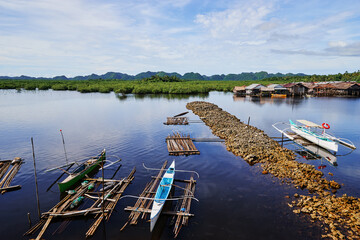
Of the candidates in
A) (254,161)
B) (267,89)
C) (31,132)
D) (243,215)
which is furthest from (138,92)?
(243,215)

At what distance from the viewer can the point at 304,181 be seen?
19.0 m

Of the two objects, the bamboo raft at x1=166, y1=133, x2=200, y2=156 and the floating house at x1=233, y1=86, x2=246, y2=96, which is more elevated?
the floating house at x1=233, y1=86, x2=246, y2=96

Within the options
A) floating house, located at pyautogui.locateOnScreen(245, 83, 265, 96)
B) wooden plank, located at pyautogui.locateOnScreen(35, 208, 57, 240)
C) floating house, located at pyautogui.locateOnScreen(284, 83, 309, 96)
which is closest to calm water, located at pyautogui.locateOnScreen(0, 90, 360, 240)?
wooden plank, located at pyautogui.locateOnScreen(35, 208, 57, 240)

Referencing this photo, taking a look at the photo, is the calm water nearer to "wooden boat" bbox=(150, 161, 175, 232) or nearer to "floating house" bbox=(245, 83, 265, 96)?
"wooden boat" bbox=(150, 161, 175, 232)

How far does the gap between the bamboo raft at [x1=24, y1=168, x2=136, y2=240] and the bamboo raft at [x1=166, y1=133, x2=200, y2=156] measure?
31.1 ft

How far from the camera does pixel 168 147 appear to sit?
28.5 meters

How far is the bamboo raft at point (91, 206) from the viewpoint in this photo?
45.0ft

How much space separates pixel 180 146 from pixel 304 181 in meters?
15.9

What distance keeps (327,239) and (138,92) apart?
106 metres

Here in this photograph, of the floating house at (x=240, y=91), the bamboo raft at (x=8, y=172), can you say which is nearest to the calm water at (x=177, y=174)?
the bamboo raft at (x=8, y=172)

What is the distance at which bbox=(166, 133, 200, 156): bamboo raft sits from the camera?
27000mm

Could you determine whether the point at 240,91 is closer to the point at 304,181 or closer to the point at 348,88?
the point at 348,88

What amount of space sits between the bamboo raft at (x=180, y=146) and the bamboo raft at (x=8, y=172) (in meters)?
17.5

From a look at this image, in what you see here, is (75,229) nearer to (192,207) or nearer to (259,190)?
(192,207)
